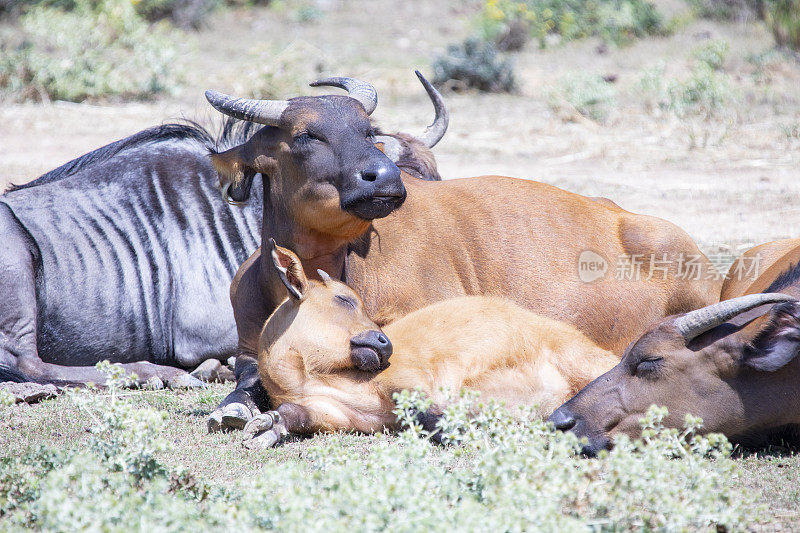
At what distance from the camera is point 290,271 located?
502 cm

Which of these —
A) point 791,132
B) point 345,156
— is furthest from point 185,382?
point 791,132

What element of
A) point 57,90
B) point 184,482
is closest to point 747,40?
point 57,90

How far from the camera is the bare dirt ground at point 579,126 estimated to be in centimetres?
930

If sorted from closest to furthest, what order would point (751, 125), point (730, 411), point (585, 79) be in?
point (730, 411), point (751, 125), point (585, 79)

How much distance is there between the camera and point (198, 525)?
3.19 m

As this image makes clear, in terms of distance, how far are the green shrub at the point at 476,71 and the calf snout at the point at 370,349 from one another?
39.4 ft

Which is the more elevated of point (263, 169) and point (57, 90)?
point (263, 169)

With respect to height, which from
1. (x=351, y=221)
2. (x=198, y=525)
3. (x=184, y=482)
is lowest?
(x=184, y=482)

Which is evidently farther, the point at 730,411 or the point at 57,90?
the point at 57,90

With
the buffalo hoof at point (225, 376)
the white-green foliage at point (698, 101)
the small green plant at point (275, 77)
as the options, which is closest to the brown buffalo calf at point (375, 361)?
the buffalo hoof at point (225, 376)

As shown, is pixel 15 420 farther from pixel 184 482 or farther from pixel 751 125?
pixel 751 125

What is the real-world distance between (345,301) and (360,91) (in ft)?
4.64

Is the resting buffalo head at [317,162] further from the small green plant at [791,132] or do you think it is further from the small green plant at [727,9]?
the small green plant at [727,9]

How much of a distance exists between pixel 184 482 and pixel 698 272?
12.4 ft
